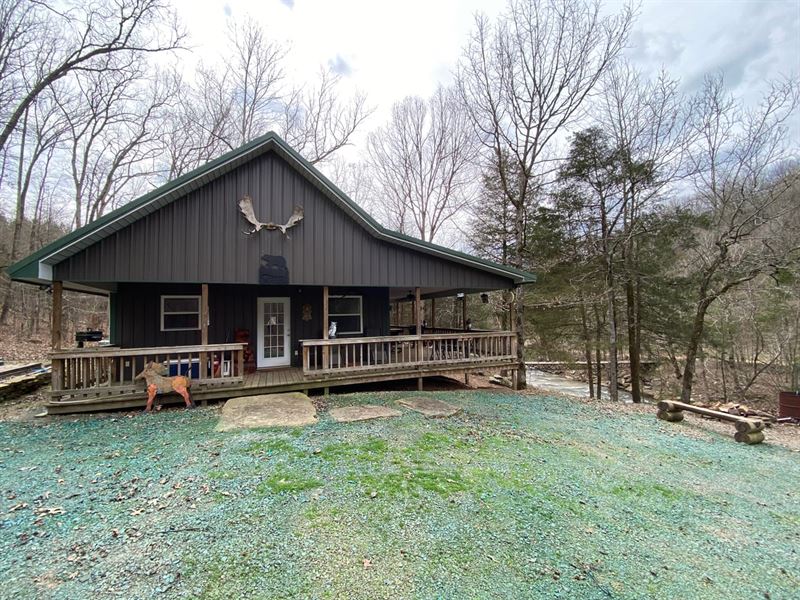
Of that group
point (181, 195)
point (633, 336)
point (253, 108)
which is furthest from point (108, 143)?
point (633, 336)

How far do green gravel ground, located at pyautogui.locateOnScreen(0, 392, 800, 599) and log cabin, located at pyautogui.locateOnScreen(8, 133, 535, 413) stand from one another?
6.66ft

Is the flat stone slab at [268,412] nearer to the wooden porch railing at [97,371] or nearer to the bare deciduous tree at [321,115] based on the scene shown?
the wooden porch railing at [97,371]

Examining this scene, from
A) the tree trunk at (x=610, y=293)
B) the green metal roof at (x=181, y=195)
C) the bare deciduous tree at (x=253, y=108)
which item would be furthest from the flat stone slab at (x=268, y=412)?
the bare deciduous tree at (x=253, y=108)

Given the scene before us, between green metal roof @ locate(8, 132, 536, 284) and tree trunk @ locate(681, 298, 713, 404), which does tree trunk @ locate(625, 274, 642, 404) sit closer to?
tree trunk @ locate(681, 298, 713, 404)

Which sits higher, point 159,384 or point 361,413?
point 159,384

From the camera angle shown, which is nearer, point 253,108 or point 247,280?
point 247,280

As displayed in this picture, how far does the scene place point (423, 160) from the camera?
2072cm

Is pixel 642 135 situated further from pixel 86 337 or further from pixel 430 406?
pixel 86 337

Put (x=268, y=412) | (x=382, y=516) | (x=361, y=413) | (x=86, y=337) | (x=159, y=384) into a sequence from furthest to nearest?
(x=86, y=337) → (x=159, y=384) → (x=361, y=413) → (x=268, y=412) → (x=382, y=516)

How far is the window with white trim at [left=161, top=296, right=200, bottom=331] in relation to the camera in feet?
29.7

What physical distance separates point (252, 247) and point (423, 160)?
50.4 feet

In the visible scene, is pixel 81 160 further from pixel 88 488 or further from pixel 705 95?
pixel 705 95

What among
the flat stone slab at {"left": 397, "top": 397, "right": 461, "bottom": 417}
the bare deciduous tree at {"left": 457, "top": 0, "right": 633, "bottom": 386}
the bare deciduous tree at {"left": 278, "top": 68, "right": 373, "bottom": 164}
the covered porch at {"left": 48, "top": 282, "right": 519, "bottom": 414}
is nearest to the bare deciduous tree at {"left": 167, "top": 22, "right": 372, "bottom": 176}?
the bare deciduous tree at {"left": 278, "top": 68, "right": 373, "bottom": 164}

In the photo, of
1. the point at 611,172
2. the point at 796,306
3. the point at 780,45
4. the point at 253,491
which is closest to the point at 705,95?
the point at 780,45
